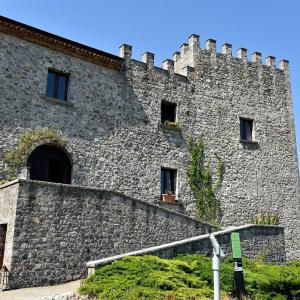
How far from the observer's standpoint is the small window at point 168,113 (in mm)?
19672

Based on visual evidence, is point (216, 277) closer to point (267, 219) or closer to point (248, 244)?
point (248, 244)

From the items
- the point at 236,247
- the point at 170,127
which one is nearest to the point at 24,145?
the point at 170,127

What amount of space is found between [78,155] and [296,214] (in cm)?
1231

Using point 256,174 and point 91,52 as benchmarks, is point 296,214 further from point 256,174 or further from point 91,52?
point 91,52

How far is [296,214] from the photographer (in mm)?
22016

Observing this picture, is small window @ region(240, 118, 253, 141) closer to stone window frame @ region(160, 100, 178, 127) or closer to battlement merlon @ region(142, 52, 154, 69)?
stone window frame @ region(160, 100, 178, 127)

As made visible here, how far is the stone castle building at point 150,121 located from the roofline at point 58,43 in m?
0.04

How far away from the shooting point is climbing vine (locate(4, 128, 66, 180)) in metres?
14.9

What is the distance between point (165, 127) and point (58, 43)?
596 centimetres

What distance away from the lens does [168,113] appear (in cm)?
1991

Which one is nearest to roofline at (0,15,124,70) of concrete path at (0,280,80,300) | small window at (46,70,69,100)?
small window at (46,70,69,100)

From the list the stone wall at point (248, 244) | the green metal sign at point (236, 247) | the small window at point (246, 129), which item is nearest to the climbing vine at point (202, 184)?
the small window at point (246, 129)

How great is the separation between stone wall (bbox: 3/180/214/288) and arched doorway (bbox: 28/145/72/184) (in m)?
3.86

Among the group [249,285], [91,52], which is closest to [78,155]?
[91,52]
